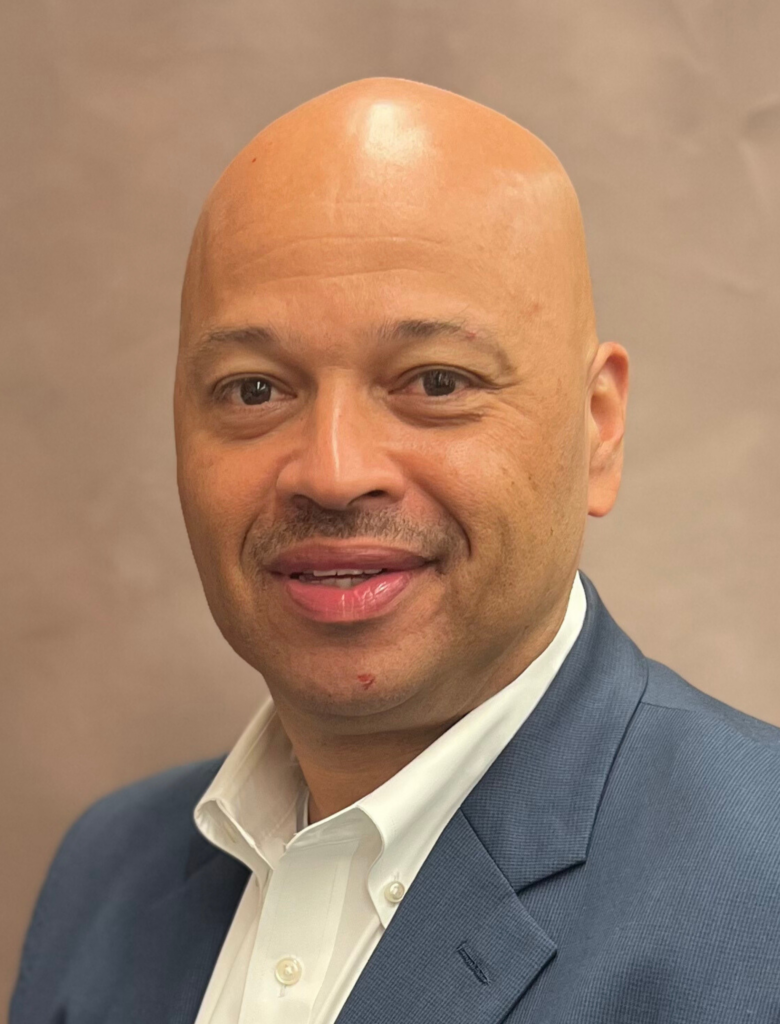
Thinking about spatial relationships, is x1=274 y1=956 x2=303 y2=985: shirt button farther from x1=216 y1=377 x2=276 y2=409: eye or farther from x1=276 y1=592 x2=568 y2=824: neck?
x1=216 y1=377 x2=276 y2=409: eye

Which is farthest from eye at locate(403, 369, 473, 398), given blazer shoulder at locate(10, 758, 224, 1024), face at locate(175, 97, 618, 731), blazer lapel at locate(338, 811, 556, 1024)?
blazer shoulder at locate(10, 758, 224, 1024)

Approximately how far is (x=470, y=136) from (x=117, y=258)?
3.29 ft

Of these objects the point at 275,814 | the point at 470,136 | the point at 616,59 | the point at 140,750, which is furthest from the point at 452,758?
the point at 616,59

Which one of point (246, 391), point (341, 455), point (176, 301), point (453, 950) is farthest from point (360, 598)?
point (176, 301)

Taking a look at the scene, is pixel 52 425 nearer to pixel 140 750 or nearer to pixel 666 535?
pixel 140 750

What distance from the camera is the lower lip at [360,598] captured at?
4.83 ft

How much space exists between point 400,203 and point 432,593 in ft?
1.39

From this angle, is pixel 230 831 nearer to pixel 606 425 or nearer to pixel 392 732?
pixel 392 732

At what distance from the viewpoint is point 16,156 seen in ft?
7.86

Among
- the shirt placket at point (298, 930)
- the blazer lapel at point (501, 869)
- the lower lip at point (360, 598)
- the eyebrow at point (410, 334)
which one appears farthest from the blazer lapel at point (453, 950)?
the eyebrow at point (410, 334)

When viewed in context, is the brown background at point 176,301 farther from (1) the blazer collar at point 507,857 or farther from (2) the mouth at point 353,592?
(2) the mouth at point 353,592

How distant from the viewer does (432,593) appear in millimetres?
1493

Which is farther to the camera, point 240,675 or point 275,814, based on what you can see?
point 240,675

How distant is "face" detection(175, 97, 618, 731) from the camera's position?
4.80 ft
